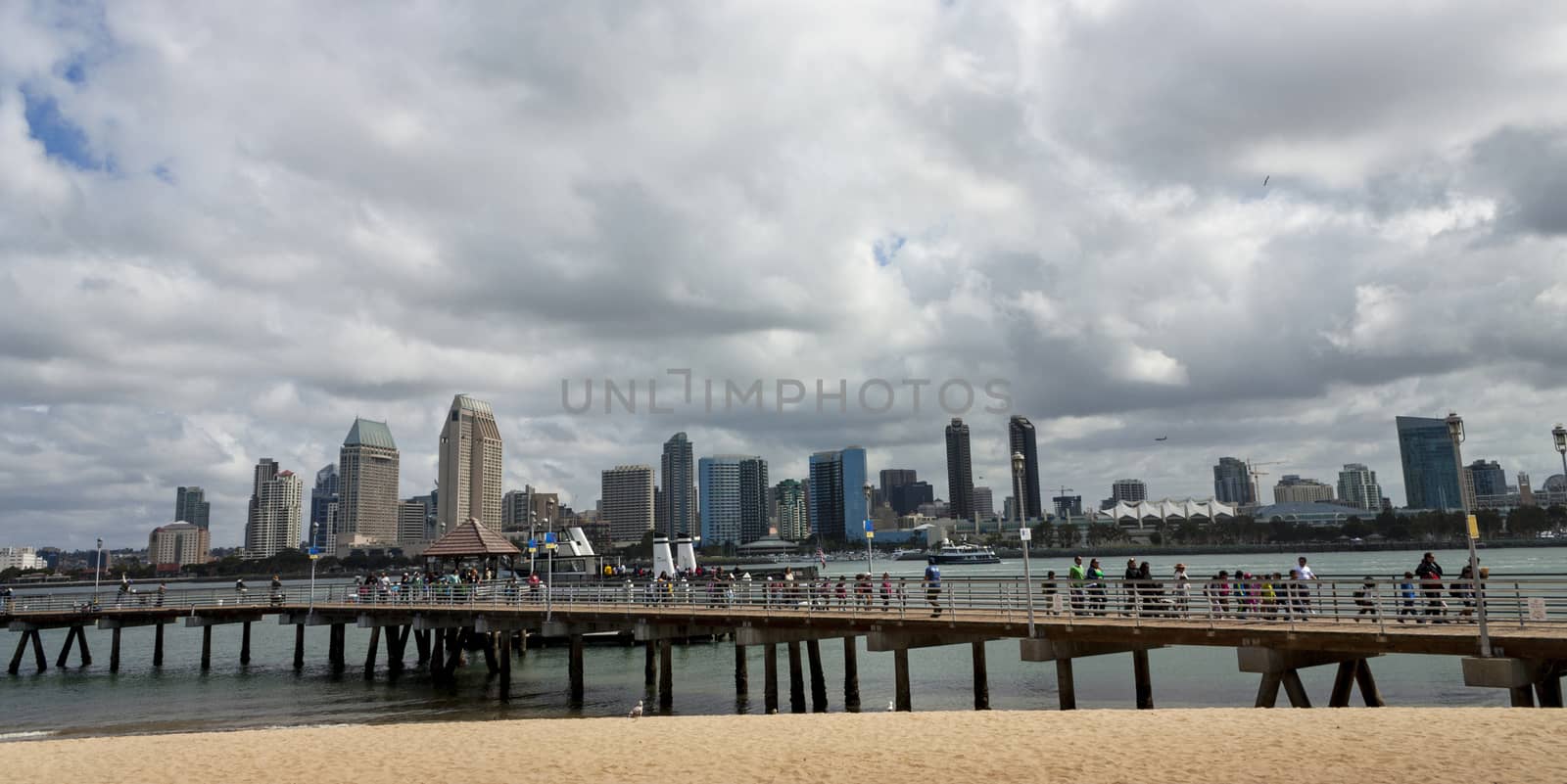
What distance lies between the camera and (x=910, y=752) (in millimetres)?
13969

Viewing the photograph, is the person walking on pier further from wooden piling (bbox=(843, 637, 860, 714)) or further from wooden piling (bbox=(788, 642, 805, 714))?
wooden piling (bbox=(788, 642, 805, 714))

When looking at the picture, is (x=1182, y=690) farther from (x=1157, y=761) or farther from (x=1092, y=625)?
(x=1157, y=761)

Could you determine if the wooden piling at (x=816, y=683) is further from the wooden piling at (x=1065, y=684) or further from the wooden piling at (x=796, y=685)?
the wooden piling at (x=1065, y=684)

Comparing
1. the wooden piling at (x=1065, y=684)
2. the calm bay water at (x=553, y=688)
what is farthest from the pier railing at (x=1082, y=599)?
the calm bay water at (x=553, y=688)

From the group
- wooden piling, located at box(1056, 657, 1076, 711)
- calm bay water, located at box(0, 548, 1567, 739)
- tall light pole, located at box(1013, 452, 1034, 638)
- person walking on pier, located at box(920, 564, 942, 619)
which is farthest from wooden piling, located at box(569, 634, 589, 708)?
wooden piling, located at box(1056, 657, 1076, 711)

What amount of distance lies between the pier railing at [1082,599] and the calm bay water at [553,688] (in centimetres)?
337

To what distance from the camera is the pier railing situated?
1916cm

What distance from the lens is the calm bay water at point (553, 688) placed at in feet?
103

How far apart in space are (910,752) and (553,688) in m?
26.9

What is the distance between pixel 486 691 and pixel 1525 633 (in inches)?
1299

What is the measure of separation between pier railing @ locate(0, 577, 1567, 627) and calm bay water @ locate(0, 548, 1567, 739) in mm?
3366

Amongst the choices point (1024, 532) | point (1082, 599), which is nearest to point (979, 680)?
point (1082, 599)

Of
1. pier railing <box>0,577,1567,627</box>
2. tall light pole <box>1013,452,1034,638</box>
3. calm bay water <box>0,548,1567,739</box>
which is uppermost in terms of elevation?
tall light pole <box>1013,452,1034,638</box>

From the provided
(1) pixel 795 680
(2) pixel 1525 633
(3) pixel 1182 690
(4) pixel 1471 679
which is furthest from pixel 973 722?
(3) pixel 1182 690
